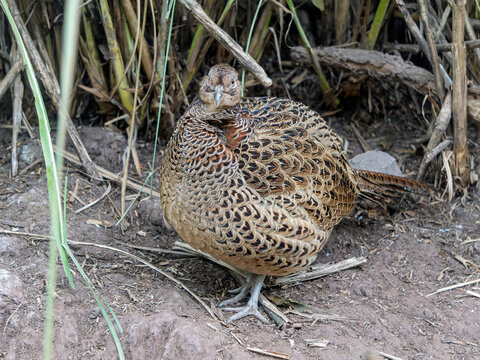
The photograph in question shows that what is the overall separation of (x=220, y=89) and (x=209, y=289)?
4.09 ft

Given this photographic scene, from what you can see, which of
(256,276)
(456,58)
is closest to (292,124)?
(256,276)

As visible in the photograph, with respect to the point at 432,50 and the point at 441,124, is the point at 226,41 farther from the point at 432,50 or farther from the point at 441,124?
Result: the point at 441,124

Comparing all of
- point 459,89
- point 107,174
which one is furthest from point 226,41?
point 459,89

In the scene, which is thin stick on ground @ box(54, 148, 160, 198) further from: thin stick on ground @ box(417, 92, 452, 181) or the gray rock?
thin stick on ground @ box(417, 92, 452, 181)

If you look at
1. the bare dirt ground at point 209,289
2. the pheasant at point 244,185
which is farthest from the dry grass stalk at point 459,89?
the pheasant at point 244,185

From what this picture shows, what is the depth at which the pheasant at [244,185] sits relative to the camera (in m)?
2.84

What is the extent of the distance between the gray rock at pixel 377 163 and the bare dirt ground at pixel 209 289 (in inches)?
12.1

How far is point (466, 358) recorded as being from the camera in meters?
2.85

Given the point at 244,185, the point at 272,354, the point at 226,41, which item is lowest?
the point at 272,354

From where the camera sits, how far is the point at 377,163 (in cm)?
415

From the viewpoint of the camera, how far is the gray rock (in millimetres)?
4109

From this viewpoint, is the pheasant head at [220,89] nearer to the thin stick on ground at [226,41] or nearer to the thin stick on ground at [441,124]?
the thin stick on ground at [226,41]

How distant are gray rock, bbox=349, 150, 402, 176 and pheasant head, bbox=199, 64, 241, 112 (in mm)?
1578

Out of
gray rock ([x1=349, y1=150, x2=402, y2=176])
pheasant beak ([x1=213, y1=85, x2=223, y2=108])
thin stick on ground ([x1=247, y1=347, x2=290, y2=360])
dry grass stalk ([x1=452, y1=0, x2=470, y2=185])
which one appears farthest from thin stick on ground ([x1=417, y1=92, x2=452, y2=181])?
thin stick on ground ([x1=247, y1=347, x2=290, y2=360])
